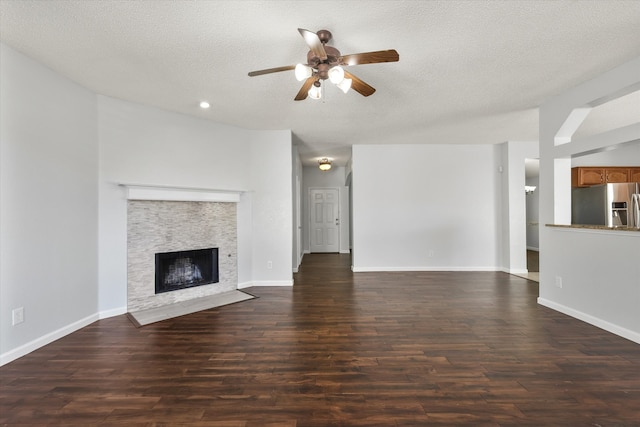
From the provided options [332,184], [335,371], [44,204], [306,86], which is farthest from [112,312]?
[332,184]

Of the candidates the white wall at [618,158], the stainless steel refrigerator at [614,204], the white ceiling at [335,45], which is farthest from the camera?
the white wall at [618,158]

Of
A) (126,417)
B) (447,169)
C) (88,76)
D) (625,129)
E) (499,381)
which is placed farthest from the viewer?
(447,169)

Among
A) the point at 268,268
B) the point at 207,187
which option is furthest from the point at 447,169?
the point at 207,187

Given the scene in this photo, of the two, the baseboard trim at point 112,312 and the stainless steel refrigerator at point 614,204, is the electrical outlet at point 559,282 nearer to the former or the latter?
the stainless steel refrigerator at point 614,204

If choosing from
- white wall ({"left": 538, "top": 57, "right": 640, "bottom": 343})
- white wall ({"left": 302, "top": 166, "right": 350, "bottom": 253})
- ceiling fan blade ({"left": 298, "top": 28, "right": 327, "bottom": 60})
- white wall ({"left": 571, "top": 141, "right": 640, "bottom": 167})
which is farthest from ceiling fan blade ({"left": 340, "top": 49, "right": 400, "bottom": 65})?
white wall ({"left": 302, "top": 166, "right": 350, "bottom": 253})

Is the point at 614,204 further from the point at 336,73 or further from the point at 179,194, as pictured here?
the point at 179,194

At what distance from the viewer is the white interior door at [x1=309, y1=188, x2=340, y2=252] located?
8.25m

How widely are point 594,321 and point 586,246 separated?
773 millimetres

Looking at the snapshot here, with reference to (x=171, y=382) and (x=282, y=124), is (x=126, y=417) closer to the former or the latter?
A: (x=171, y=382)

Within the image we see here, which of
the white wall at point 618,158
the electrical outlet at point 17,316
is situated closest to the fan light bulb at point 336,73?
the electrical outlet at point 17,316

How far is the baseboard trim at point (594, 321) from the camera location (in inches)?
95.5

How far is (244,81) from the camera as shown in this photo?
2.73m

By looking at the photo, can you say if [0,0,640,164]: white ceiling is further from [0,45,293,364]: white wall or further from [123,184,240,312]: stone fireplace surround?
[123,184,240,312]: stone fireplace surround

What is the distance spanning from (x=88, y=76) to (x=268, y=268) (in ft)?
10.7
